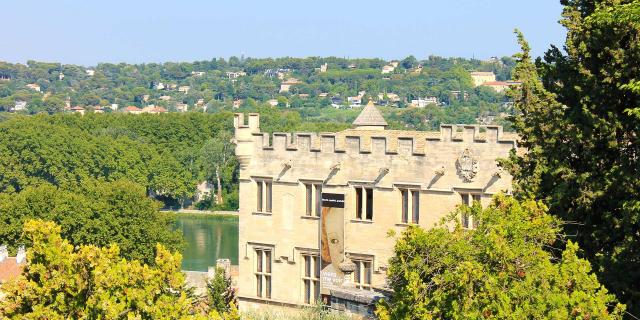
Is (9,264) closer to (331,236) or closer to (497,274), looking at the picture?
(331,236)

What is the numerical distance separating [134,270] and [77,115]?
131245 mm

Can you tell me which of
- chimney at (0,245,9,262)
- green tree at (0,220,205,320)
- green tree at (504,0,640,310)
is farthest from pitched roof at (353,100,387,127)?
chimney at (0,245,9,262)

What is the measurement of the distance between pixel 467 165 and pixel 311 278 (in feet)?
19.2

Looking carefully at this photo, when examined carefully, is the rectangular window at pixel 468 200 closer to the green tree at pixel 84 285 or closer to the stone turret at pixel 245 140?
the stone turret at pixel 245 140

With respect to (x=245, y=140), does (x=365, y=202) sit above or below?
below

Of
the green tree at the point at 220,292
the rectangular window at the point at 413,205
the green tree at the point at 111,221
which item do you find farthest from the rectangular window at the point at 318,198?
the green tree at the point at 111,221

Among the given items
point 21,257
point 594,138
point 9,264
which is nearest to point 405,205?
point 594,138

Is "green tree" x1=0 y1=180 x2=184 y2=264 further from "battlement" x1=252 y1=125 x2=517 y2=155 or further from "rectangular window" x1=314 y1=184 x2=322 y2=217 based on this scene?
"rectangular window" x1=314 y1=184 x2=322 y2=217

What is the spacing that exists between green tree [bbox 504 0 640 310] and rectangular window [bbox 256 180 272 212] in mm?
14982

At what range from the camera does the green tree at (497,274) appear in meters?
21.8

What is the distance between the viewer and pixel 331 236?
40.1m

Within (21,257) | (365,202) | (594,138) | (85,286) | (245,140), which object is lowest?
(21,257)

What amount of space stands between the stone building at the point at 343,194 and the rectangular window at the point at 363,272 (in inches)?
1.0

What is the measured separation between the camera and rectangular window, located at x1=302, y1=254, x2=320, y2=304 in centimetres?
4050
